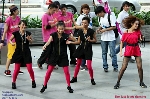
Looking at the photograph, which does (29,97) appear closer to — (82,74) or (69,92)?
(69,92)

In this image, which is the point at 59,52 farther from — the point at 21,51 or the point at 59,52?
the point at 21,51

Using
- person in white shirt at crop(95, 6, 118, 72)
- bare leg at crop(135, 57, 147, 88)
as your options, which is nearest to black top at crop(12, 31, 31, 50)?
person in white shirt at crop(95, 6, 118, 72)

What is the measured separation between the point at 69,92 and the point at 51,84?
79cm

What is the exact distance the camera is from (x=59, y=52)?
8.14m

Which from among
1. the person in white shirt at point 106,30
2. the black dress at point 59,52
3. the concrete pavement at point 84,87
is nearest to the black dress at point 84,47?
the concrete pavement at point 84,87

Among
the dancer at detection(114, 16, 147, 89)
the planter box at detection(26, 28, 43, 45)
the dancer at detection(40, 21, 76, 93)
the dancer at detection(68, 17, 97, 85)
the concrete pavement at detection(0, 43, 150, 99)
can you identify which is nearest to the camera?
the concrete pavement at detection(0, 43, 150, 99)

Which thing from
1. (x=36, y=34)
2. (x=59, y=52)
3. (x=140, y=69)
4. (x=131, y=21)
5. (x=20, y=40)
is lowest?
(x=140, y=69)

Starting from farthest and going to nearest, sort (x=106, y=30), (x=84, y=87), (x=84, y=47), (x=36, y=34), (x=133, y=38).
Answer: (x=36, y=34) < (x=106, y=30) < (x=84, y=47) < (x=84, y=87) < (x=133, y=38)

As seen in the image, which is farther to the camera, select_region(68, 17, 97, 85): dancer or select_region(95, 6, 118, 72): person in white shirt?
select_region(95, 6, 118, 72): person in white shirt

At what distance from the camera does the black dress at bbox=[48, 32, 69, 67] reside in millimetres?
8117

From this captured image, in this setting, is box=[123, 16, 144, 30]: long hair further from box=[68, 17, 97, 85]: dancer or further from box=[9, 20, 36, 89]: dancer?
box=[9, 20, 36, 89]: dancer


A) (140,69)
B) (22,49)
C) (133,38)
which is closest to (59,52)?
(22,49)

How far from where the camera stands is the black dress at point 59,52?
8.12 meters

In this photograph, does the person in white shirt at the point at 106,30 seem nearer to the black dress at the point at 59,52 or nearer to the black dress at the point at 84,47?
the black dress at the point at 84,47
